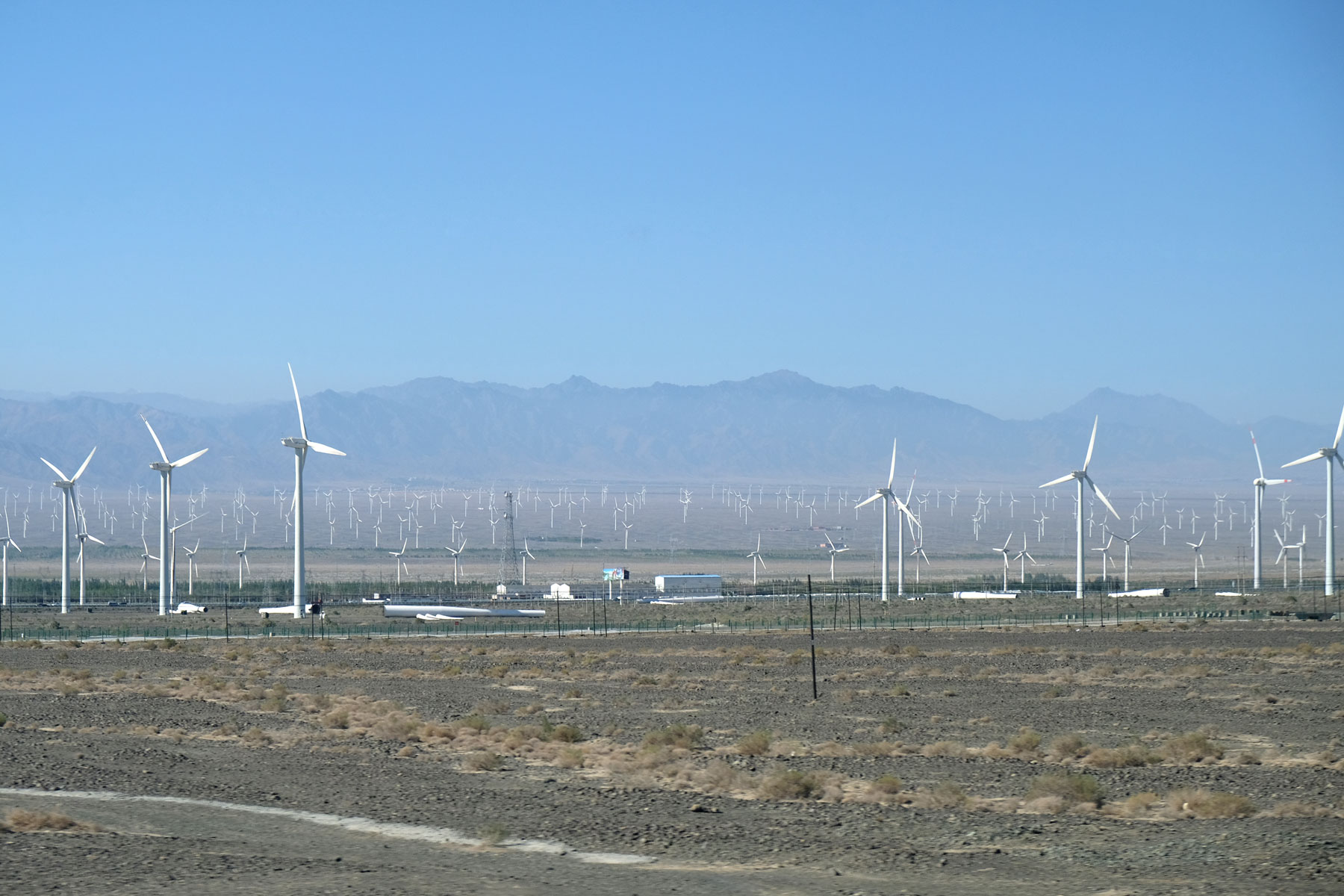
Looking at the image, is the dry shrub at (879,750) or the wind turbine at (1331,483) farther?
the wind turbine at (1331,483)

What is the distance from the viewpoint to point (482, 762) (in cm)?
2919

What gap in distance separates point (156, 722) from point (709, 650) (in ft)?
→ 114

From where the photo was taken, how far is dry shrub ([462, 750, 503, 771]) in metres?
29.1

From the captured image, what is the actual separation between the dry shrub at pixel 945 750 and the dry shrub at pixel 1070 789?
602cm

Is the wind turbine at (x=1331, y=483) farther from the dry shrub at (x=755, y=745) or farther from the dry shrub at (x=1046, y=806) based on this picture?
the dry shrub at (x=1046, y=806)

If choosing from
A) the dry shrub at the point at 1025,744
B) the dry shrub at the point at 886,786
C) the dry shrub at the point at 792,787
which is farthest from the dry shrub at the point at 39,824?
the dry shrub at the point at 1025,744

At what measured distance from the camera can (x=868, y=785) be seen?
25375 millimetres

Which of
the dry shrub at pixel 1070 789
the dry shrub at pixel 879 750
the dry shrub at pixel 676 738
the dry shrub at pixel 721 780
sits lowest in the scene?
the dry shrub at pixel 879 750

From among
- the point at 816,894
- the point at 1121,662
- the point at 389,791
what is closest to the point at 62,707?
the point at 389,791

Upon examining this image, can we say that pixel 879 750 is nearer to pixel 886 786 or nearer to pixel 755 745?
pixel 755 745

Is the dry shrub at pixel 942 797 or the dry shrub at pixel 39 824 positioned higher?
the dry shrub at pixel 39 824

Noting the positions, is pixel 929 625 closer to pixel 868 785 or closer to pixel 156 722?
pixel 156 722

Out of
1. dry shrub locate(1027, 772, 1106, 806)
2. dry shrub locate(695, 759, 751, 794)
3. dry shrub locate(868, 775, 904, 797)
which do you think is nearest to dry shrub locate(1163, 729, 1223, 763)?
dry shrub locate(1027, 772, 1106, 806)

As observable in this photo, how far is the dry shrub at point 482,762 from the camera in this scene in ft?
95.5
